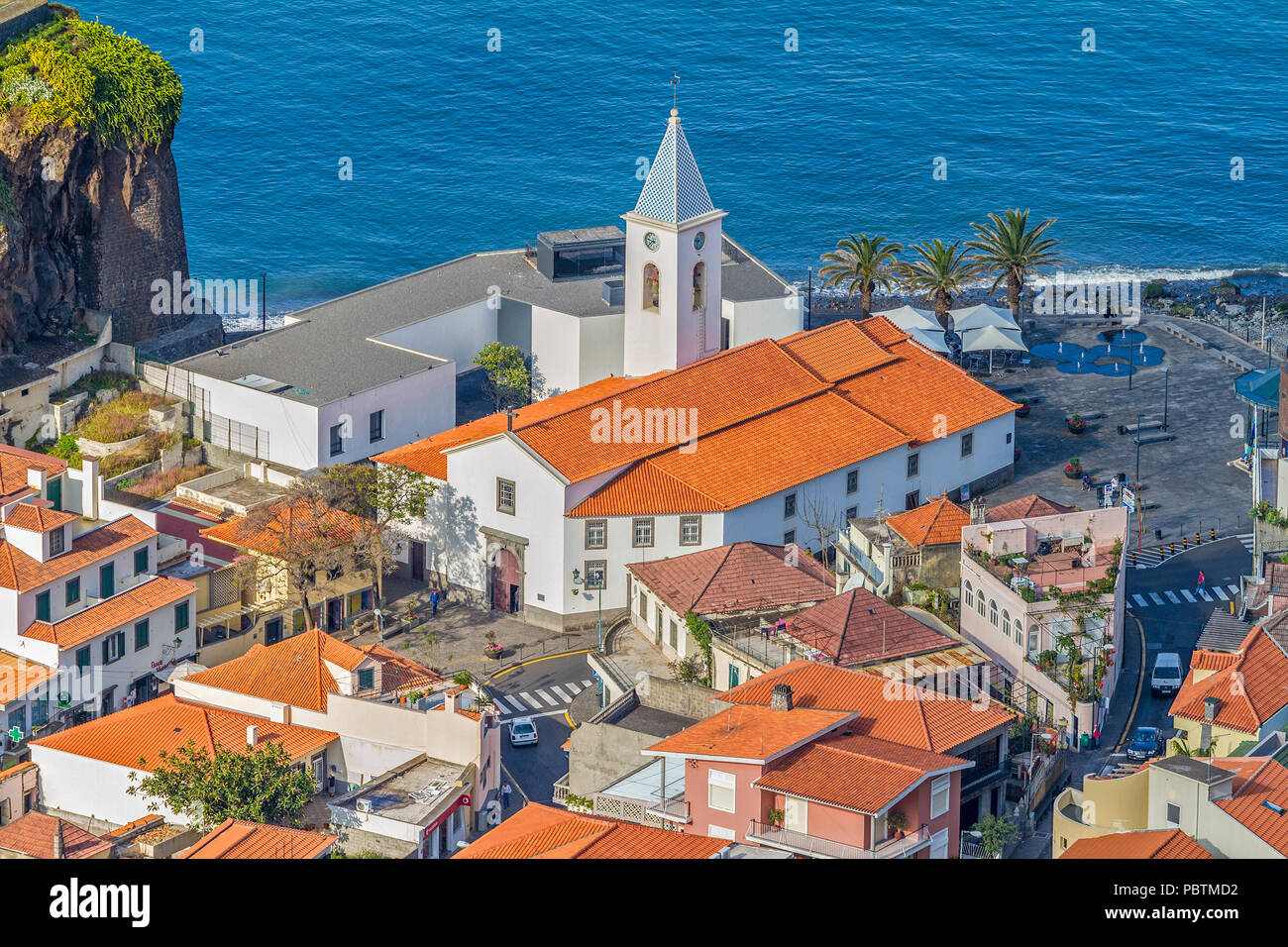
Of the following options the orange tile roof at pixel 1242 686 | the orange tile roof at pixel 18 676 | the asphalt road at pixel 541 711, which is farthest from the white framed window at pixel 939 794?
the orange tile roof at pixel 18 676

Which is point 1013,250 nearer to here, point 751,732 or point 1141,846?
point 751,732

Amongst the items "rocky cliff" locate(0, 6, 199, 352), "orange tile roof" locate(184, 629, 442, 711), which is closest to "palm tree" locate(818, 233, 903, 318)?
"rocky cliff" locate(0, 6, 199, 352)

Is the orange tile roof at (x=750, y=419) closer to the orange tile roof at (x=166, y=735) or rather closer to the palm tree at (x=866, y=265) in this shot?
the palm tree at (x=866, y=265)

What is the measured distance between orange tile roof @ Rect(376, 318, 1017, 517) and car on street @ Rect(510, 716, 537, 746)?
12681 millimetres

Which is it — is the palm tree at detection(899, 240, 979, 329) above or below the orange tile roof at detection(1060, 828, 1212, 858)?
above

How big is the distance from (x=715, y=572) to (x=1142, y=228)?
353 feet

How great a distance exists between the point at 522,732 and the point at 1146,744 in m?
25.4

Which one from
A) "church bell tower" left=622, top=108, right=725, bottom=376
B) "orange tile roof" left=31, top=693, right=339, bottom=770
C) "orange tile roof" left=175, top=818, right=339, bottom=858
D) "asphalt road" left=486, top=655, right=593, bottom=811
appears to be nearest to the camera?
"orange tile roof" left=175, top=818, right=339, bottom=858

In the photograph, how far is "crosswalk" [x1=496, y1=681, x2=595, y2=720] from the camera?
88375mm

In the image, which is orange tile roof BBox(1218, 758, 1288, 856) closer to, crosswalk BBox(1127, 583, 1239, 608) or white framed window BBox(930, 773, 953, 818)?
white framed window BBox(930, 773, 953, 818)

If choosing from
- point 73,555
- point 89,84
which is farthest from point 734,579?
point 89,84

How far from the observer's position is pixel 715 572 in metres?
90.2
